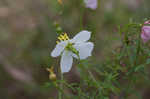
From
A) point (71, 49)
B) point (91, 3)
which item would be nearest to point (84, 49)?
point (71, 49)

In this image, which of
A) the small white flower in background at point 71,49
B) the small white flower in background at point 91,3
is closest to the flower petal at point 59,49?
the small white flower in background at point 71,49

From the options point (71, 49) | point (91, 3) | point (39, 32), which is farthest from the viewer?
point (39, 32)

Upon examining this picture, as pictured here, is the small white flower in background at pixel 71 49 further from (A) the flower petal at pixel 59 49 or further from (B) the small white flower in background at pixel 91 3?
(B) the small white flower in background at pixel 91 3

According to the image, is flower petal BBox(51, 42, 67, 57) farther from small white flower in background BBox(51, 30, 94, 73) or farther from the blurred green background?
the blurred green background

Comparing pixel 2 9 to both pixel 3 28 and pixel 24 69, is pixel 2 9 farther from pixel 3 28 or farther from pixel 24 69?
pixel 24 69

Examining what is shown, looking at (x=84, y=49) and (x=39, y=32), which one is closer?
(x=84, y=49)

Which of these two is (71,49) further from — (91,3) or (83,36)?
(91,3)

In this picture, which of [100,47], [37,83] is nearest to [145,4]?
[100,47]

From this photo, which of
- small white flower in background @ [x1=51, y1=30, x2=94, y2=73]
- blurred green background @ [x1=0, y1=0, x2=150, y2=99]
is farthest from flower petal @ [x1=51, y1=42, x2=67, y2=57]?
blurred green background @ [x1=0, y1=0, x2=150, y2=99]
